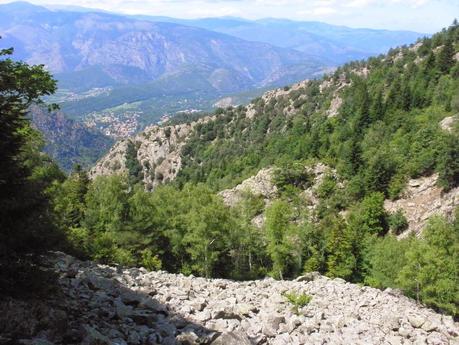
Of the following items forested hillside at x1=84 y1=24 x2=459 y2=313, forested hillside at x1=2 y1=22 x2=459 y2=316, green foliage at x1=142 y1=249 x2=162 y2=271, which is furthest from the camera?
forested hillside at x1=84 y1=24 x2=459 y2=313

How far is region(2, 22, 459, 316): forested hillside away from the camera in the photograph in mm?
39125

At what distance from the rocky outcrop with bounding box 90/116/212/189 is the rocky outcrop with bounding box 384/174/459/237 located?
11099cm

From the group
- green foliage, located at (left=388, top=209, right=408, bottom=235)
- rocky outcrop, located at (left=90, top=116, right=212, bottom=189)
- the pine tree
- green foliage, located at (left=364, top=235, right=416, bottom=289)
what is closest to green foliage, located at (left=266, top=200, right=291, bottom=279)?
green foliage, located at (left=364, top=235, right=416, bottom=289)

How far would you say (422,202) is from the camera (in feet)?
203

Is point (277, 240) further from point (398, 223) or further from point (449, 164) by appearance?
point (449, 164)

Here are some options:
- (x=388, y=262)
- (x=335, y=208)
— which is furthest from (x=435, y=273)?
(x=335, y=208)

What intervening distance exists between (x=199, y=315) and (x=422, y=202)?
171 feet

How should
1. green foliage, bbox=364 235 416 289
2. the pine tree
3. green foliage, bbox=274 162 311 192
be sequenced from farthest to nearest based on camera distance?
the pine tree, green foliage, bbox=274 162 311 192, green foliage, bbox=364 235 416 289

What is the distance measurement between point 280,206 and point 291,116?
103 m

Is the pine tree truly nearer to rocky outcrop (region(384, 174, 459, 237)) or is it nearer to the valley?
the valley

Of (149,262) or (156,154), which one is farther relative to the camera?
(156,154)

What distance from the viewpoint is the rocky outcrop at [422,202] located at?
55656 mm

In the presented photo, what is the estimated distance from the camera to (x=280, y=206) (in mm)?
52375

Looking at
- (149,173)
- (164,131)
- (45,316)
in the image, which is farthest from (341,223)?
(164,131)
